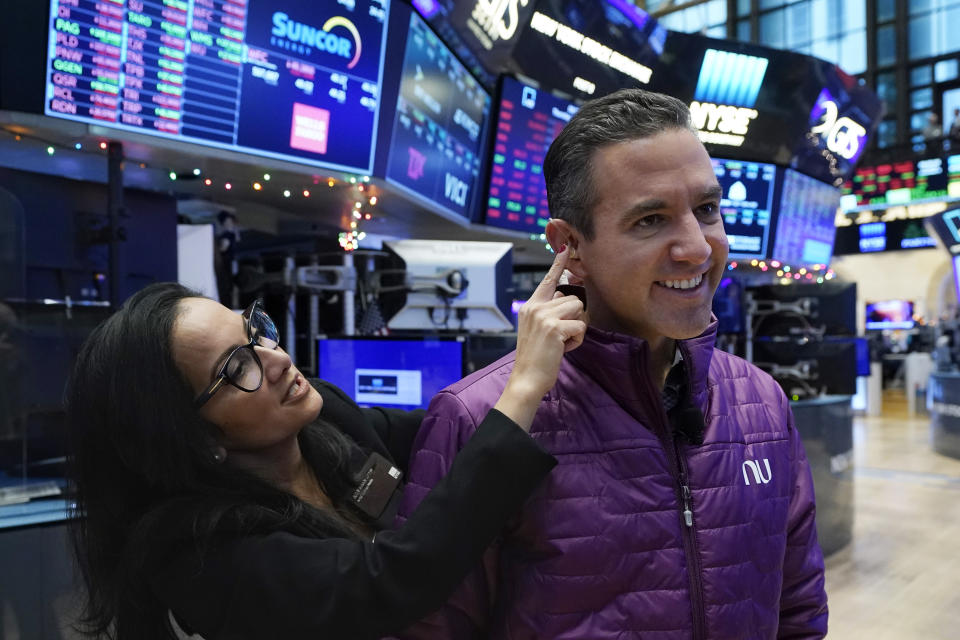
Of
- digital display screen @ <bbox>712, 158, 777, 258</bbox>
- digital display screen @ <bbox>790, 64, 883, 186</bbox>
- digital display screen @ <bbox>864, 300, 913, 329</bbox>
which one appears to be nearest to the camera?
digital display screen @ <bbox>712, 158, 777, 258</bbox>

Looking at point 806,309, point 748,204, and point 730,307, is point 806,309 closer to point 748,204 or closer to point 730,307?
point 730,307

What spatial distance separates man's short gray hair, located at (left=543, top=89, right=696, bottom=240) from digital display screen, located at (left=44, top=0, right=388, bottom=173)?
2461 mm

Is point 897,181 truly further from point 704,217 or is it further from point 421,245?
point 704,217

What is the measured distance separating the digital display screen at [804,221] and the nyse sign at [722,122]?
3.29 ft

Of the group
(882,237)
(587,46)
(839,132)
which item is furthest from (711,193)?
(882,237)

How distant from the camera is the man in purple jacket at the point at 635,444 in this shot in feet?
3.50

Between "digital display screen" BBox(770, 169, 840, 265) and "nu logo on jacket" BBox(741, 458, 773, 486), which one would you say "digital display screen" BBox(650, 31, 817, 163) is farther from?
"nu logo on jacket" BBox(741, 458, 773, 486)

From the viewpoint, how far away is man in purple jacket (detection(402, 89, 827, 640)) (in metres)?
1.07

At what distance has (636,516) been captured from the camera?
3.56 feet

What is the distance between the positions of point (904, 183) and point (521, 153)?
1401cm

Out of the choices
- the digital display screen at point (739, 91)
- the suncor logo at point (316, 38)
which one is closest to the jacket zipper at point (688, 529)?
the suncor logo at point (316, 38)

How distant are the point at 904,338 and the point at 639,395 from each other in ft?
67.3

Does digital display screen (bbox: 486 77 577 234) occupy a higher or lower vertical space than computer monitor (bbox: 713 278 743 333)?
higher

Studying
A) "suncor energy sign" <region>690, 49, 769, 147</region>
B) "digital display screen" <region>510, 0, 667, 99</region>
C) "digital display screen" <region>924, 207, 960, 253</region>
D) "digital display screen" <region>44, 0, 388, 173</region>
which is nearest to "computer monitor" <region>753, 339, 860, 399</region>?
"digital display screen" <region>510, 0, 667, 99</region>
